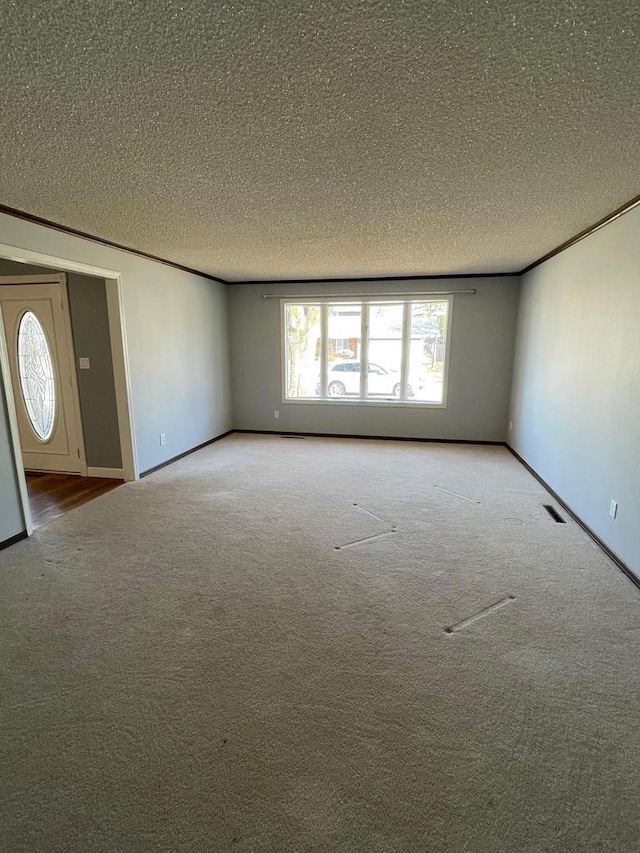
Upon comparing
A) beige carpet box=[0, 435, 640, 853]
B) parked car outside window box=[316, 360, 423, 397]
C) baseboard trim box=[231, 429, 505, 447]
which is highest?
parked car outside window box=[316, 360, 423, 397]

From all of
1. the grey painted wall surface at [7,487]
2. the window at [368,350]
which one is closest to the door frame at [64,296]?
the grey painted wall surface at [7,487]

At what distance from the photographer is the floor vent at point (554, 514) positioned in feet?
10.9

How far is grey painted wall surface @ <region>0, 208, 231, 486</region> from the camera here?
11.3ft

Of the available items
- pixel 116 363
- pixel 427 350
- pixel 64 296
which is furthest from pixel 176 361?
pixel 427 350

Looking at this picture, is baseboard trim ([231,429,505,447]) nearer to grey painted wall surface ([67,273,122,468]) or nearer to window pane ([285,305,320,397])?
window pane ([285,305,320,397])

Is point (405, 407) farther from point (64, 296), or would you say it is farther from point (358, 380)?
point (64, 296)

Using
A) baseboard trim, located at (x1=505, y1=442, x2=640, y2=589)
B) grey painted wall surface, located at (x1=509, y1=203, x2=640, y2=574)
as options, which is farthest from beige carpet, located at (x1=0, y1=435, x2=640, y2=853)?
grey painted wall surface, located at (x1=509, y1=203, x2=640, y2=574)

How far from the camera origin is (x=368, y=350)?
6.01 metres

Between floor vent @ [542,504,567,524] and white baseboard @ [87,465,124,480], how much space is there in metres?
4.22

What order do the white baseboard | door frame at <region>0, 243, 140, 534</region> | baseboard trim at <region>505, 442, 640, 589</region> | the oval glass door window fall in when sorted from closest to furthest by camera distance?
baseboard trim at <region>505, 442, 640, 589</region>
door frame at <region>0, 243, 140, 534</region>
the oval glass door window
the white baseboard

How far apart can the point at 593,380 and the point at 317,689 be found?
9.57ft

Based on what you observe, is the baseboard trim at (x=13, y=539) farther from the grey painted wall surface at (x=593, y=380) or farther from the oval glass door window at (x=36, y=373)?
the grey painted wall surface at (x=593, y=380)

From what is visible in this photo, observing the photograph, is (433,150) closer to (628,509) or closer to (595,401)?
(595,401)

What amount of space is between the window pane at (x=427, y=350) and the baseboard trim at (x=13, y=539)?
15.9ft
